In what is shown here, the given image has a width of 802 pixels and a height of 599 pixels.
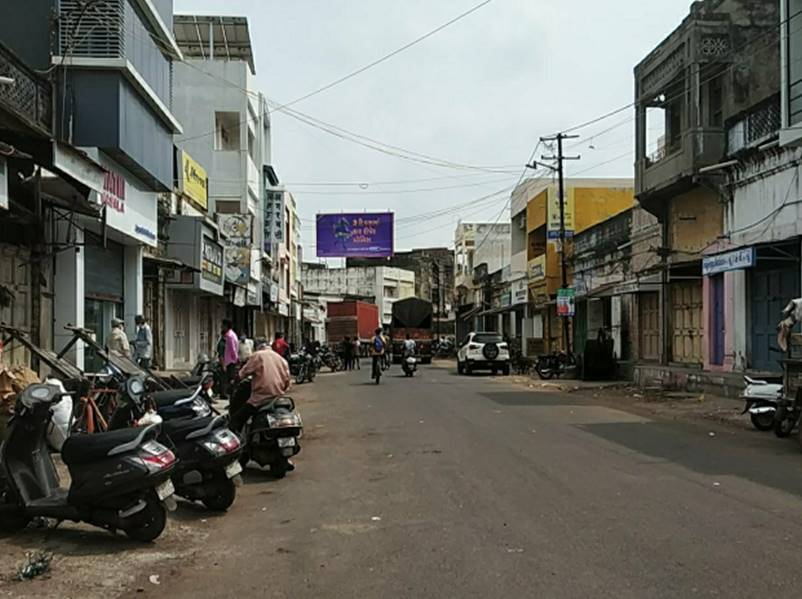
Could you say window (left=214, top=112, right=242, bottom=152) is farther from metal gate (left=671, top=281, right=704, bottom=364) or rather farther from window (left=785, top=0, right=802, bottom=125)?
window (left=785, top=0, right=802, bottom=125)

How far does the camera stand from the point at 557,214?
41000mm

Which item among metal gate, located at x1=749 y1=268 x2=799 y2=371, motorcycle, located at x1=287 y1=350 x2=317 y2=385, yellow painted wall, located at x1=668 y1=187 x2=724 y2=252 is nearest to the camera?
metal gate, located at x1=749 y1=268 x2=799 y2=371

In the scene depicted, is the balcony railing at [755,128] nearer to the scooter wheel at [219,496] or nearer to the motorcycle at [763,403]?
the motorcycle at [763,403]

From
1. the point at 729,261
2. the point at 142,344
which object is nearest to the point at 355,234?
the point at 729,261

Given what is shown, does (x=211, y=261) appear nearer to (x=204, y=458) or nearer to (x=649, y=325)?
(x=649, y=325)

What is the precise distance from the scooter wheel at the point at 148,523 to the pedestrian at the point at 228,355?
1323 centimetres

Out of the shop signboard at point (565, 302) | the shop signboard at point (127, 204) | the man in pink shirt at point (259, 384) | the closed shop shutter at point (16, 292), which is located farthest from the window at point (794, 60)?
the shop signboard at point (565, 302)

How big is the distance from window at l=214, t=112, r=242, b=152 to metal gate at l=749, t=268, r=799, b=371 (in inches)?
1012

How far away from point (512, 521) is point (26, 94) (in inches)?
437

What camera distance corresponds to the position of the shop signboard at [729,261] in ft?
65.0

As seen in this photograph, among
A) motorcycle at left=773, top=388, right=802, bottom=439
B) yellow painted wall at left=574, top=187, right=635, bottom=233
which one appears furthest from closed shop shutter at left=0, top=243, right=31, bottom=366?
yellow painted wall at left=574, top=187, right=635, bottom=233

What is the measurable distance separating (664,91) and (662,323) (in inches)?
284

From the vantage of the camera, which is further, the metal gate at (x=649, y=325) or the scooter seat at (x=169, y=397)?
the metal gate at (x=649, y=325)

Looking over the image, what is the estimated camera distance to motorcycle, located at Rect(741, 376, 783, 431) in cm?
1437
